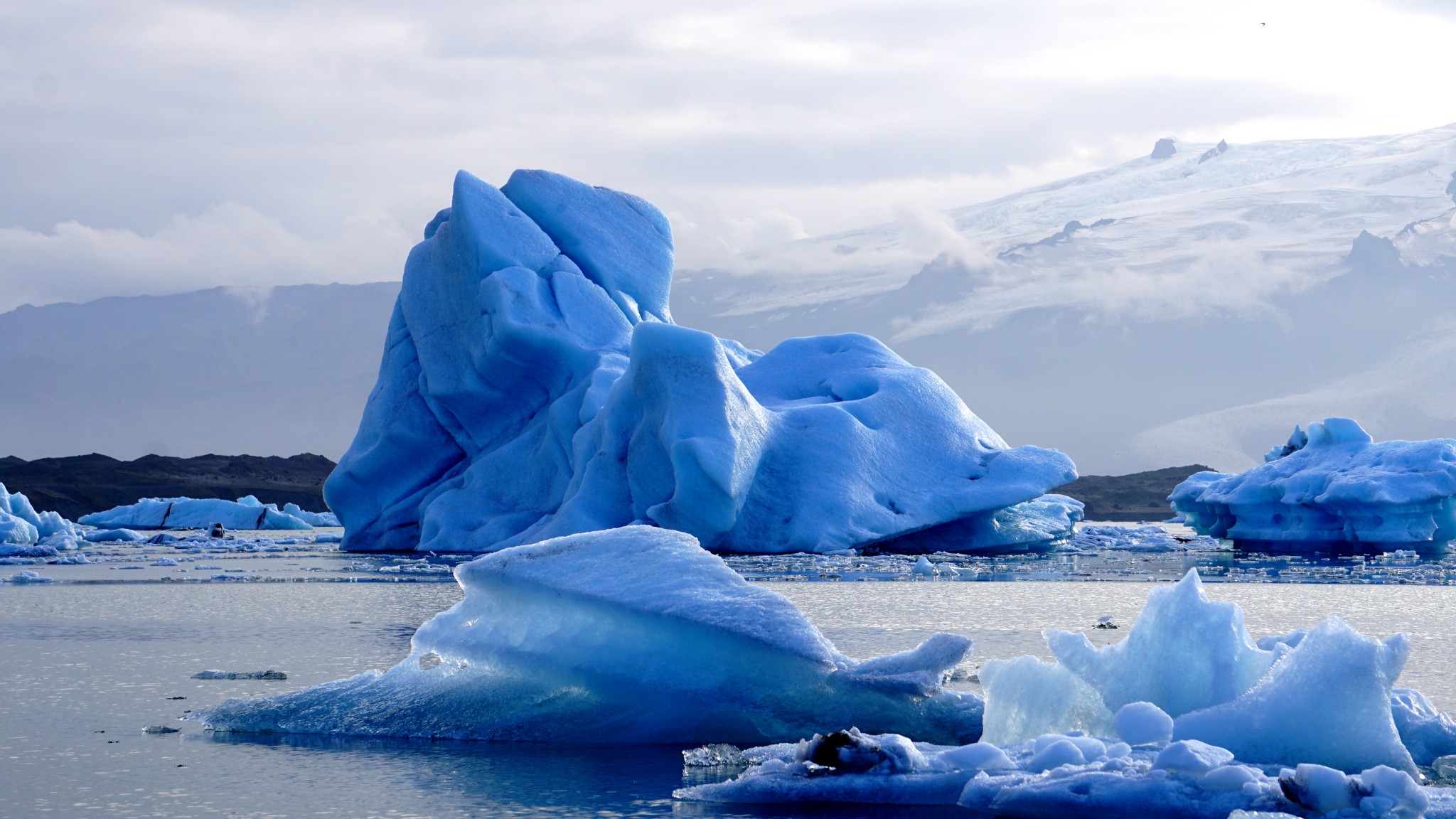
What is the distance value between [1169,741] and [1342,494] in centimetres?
1788

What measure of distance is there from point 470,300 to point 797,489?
5911 millimetres

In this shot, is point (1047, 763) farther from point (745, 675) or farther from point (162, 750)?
point (162, 750)

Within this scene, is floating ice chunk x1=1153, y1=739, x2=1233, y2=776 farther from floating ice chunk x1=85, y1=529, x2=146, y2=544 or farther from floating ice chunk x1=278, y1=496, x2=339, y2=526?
floating ice chunk x1=278, y1=496, x2=339, y2=526

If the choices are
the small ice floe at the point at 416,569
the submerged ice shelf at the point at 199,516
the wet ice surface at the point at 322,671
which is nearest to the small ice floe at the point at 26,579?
the wet ice surface at the point at 322,671

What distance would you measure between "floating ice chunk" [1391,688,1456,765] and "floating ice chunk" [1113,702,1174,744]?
89 centimetres

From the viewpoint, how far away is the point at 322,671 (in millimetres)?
7434

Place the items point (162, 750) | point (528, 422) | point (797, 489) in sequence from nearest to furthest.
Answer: point (162, 750) → point (797, 489) → point (528, 422)

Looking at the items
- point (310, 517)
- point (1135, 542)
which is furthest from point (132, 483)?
point (1135, 542)

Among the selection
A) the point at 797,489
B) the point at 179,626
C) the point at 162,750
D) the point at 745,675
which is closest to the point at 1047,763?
the point at 745,675

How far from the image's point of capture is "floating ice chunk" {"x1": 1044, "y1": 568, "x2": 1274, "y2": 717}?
497 centimetres

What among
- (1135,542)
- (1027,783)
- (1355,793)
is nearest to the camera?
(1355,793)

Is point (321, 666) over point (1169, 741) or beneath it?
beneath

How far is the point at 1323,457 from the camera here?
2291 cm

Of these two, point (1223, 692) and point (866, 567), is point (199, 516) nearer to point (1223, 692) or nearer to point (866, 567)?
point (866, 567)
